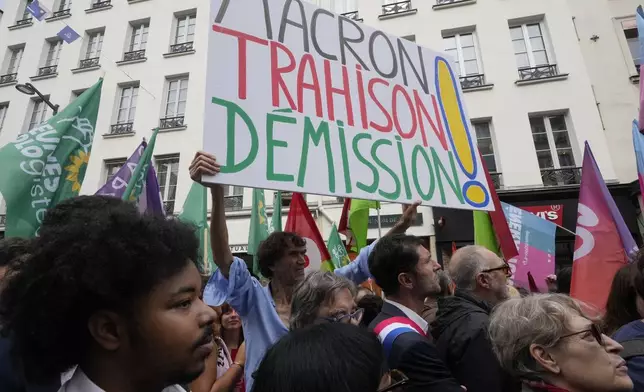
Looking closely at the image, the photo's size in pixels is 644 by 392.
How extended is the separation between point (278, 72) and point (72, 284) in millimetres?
1752

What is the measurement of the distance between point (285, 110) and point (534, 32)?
37.2 feet

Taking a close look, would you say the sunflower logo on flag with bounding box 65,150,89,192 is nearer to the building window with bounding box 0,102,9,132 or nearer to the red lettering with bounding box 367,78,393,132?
the red lettering with bounding box 367,78,393,132

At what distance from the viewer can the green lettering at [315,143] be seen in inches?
86.7

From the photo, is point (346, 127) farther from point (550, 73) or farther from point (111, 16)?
point (111, 16)

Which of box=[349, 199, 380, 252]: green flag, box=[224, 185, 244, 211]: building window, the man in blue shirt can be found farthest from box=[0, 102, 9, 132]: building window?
the man in blue shirt

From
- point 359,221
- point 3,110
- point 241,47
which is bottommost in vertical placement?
point 359,221

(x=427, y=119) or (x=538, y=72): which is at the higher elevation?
(x=538, y=72)

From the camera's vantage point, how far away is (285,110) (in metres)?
2.33

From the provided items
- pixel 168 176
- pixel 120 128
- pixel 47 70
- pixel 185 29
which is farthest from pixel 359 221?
pixel 47 70

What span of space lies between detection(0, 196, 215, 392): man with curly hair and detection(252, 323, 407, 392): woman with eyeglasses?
0.69ft

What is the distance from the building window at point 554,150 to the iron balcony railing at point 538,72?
1102mm

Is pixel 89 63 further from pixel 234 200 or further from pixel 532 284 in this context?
pixel 532 284

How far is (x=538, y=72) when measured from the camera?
1052cm

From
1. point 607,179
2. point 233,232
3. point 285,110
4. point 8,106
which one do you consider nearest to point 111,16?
point 8,106
